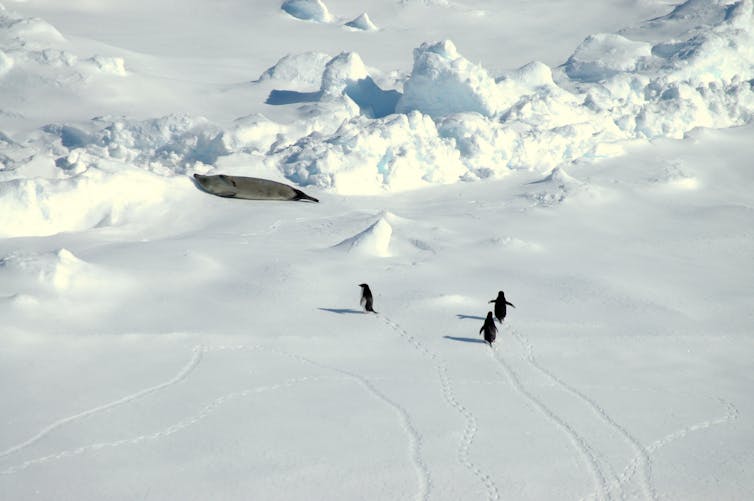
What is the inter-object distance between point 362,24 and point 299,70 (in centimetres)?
1174

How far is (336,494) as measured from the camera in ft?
28.3

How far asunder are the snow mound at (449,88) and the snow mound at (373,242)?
39.5ft

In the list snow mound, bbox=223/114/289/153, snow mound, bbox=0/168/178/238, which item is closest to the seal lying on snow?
snow mound, bbox=0/168/178/238

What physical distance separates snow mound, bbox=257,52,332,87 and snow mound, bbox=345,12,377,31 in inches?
437

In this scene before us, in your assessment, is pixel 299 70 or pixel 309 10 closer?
pixel 299 70

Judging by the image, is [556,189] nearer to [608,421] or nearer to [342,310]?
[342,310]

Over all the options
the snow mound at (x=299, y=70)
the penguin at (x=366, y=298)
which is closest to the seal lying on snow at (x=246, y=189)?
the penguin at (x=366, y=298)

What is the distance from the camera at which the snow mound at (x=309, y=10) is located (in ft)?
146

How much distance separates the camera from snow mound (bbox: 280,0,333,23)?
44.6 meters

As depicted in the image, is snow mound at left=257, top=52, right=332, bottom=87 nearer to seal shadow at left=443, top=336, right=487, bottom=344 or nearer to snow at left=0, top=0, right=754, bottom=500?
snow at left=0, top=0, right=754, bottom=500

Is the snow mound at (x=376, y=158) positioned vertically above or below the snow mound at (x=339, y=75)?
below

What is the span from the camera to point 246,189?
4352mm

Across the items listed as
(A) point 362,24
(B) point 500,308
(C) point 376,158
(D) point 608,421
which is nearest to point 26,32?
(C) point 376,158

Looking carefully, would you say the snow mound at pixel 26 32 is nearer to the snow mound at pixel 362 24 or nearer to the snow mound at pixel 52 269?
the snow mound at pixel 362 24
